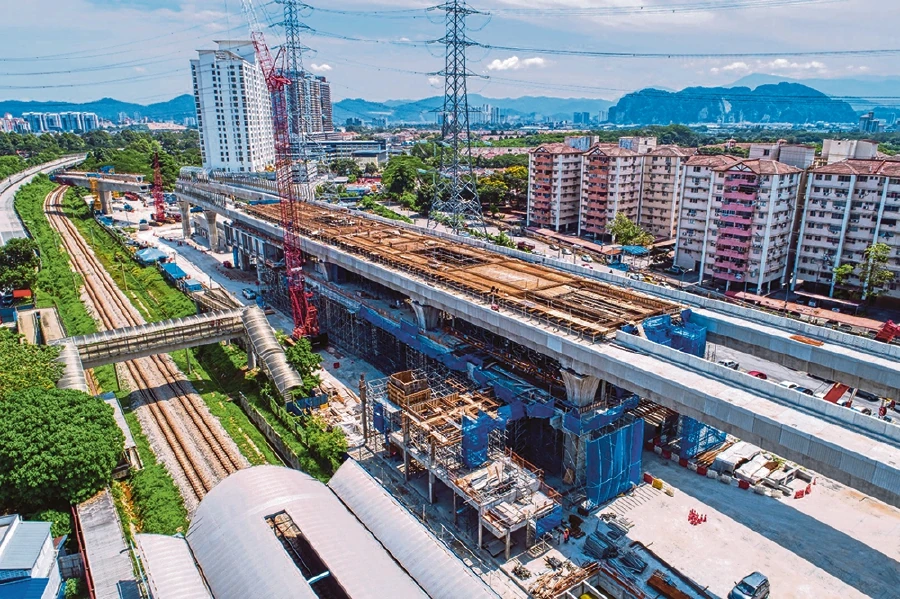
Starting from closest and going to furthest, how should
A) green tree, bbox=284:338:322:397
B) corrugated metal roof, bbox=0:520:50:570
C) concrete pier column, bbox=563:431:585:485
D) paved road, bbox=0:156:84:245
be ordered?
corrugated metal roof, bbox=0:520:50:570 → concrete pier column, bbox=563:431:585:485 → green tree, bbox=284:338:322:397 → paved road, bbox=0:156:84:245

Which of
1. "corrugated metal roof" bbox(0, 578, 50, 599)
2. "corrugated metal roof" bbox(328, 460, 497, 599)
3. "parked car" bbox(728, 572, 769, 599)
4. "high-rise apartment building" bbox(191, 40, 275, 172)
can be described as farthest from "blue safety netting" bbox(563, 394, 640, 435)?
"high-rise apartment building" bbox(191, 40, 275, 172)

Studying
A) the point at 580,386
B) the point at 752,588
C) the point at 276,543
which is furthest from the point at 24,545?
the point at 752,588

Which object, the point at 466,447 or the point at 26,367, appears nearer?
the point at 466,447

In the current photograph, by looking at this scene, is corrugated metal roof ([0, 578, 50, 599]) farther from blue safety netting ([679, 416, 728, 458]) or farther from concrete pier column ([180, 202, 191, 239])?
concrete pier column ([180, 202, 191, 239])

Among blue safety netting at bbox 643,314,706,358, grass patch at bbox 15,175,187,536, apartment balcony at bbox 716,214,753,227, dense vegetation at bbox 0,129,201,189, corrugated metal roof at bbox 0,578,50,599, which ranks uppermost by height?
dense vegetation at bbox 0,129,201,189

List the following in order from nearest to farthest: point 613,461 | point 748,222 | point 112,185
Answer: point 613,461 < point 748,222 < point 112,185

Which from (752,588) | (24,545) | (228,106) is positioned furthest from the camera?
(228,106)

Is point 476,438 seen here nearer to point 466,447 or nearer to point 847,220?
point 466,447
